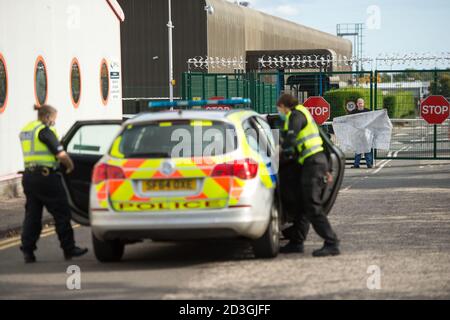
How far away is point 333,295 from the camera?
9070 millimetres

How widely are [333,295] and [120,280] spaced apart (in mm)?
2100

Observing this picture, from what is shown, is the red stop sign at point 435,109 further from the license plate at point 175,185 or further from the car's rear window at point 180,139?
the license plate at point 175,185

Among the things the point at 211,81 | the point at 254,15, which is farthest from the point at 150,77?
the point at 211,81

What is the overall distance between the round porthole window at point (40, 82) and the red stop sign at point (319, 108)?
303 inches

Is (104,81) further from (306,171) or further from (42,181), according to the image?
(306,171)

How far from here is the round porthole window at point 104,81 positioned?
87.7 feet

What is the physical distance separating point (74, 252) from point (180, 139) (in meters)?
1.67

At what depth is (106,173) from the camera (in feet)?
35.6

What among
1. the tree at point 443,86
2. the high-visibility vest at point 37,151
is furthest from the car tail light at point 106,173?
the tree at point 443,86

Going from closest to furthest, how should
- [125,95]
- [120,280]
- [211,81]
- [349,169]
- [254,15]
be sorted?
[120,280] < [349,169] < [211,81] < [125,95] < [254,15]

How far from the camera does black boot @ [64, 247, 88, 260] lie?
460 inches

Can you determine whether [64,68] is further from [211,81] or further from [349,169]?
[211,81]

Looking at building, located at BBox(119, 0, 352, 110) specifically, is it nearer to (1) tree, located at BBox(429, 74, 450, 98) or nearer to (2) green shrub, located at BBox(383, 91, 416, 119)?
(2) green shrub, located at BBox(383, 91, 416, 119)

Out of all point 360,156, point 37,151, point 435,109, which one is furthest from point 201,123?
point 360,156
